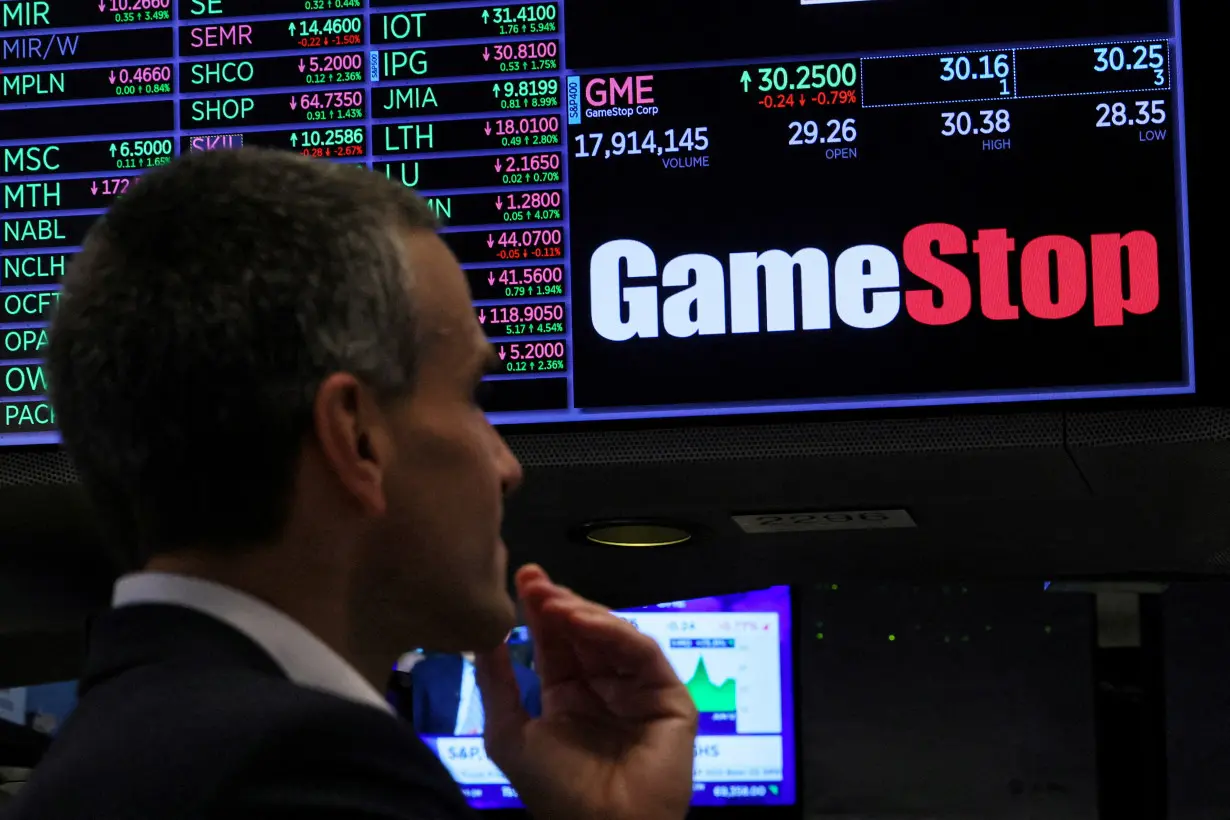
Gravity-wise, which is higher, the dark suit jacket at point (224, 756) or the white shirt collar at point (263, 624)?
the white shirt collar at point (263, 624)

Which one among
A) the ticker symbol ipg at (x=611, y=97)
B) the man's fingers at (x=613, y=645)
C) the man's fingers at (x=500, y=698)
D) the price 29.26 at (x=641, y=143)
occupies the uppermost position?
the ticker symbol ipg at (x=611, y=97)

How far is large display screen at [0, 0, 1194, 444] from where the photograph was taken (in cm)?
169

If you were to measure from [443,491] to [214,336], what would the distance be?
198mm

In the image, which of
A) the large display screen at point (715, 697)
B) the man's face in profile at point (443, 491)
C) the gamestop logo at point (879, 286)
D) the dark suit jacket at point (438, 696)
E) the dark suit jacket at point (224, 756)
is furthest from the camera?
the dark suit jacket at point (438, 696)

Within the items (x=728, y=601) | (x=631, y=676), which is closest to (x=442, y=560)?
(x=631, y=676)

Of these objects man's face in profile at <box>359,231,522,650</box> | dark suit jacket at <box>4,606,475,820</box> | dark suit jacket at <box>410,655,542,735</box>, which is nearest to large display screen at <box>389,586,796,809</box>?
dark suit jacket at <box>410,655,542,735</box>

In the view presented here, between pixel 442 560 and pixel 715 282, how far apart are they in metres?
0.78

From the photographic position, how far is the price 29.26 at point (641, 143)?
5.74ft

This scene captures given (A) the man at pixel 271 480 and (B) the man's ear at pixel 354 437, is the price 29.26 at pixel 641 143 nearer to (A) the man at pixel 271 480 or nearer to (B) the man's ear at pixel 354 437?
(A) the man at pixel 271 480

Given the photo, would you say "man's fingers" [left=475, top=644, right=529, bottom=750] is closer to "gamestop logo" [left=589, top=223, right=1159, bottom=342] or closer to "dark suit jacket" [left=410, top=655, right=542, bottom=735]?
"gamestop logo" [left=589, top=223, right=1159, bottom=342]

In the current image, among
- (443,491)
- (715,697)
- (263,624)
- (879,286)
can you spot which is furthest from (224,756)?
(715,697)

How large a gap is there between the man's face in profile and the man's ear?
17 millimetres

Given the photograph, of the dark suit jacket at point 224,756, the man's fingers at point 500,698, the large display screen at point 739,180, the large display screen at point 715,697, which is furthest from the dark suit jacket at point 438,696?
the dark suit jacket at point 224,756

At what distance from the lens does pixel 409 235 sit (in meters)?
1.00
